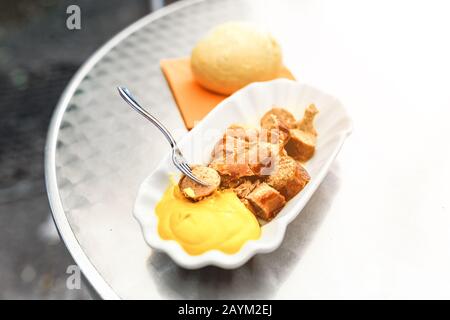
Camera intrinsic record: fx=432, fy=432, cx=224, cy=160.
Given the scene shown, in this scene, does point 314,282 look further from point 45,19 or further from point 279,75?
point 45,19

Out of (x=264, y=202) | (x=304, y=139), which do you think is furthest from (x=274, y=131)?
(x=264, y=202)

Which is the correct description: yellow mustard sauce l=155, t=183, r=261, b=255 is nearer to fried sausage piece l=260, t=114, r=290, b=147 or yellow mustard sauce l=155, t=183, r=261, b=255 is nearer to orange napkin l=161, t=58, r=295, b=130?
fried sausage piece l=260, t=114, r=290, b=147

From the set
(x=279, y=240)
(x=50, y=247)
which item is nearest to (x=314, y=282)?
(x=279, y=240)

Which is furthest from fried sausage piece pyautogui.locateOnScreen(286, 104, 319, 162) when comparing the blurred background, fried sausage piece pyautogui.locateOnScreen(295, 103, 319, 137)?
the blurred background

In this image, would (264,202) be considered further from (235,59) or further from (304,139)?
(235,59)

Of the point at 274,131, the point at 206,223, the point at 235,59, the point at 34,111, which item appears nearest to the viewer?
the point at 206,223

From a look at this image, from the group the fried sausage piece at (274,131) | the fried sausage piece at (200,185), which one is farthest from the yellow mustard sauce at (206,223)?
the fried sausage piece at (274,131)
